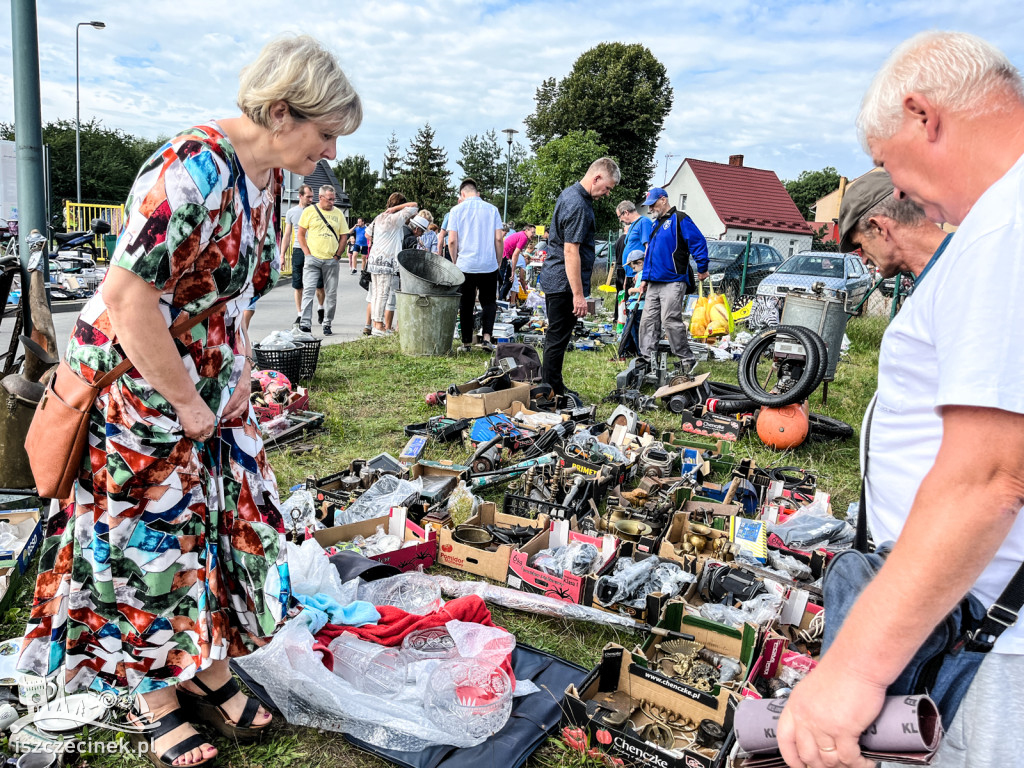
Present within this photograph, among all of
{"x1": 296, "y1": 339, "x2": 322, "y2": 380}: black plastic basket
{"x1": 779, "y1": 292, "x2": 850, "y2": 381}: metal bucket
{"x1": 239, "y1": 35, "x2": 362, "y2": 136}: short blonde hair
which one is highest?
{"x1": 239, "y1": 35, "x2": 362, "y2": 136}: short blonde hair

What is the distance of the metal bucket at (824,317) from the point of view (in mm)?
7562

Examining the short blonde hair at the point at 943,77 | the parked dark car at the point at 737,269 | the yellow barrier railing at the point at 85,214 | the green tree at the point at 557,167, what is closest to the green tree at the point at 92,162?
the yellow barrier railing at the point at 85,214

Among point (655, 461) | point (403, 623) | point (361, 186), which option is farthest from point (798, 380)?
point (361, 186)

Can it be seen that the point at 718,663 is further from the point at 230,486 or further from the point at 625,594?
the point at 230,486

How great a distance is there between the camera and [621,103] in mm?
40500

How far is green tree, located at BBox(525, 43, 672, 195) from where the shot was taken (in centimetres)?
4084

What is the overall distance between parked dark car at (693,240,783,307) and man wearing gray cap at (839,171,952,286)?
15039 mm

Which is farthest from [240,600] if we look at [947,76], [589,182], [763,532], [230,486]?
[589,182]

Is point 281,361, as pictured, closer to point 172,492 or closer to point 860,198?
point 172,492

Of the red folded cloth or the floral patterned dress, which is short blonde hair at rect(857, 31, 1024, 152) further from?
the red folded cloth

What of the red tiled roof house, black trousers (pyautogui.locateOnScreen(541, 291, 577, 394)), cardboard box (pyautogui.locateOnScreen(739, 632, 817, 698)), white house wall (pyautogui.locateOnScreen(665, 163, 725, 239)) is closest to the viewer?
cardboard box (pyautogui.locateOnScreen(739, 632, 817, 698))

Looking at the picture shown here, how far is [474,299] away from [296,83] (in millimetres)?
7509

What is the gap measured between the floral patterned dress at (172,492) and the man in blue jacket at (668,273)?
6530mm

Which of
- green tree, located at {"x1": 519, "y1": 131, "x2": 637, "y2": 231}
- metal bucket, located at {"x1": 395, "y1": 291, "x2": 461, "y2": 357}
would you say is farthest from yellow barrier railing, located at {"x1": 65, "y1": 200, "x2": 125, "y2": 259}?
green tree, located at {"x1": 519, "y1": 131, "x2": 637, "y2": 231}
